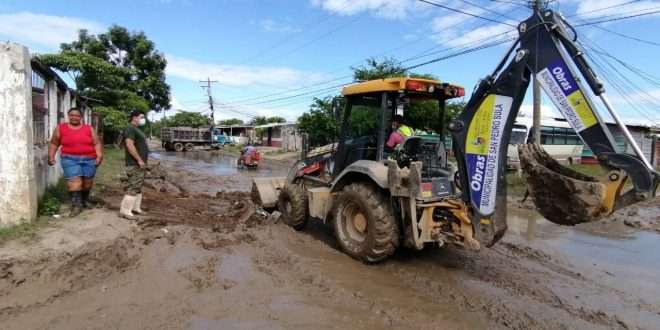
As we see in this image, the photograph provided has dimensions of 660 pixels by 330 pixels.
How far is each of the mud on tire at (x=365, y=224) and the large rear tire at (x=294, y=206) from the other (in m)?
1.16

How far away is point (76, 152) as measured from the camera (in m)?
6.11

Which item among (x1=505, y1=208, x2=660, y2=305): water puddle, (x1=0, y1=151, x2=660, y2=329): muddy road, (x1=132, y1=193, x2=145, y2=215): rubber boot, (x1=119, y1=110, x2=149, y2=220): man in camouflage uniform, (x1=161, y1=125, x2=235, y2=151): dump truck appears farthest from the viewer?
(x1=161, y1=125, x2=235, y2=151): dump truck

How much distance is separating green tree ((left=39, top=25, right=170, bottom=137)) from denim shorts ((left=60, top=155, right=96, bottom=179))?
52.7 ft

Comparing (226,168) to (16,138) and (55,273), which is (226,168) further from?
(55,273)

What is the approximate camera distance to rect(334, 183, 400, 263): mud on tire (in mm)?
5195

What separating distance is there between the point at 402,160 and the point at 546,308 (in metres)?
2.33

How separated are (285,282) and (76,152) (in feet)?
11.8

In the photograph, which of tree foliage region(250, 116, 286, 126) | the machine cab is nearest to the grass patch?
the machine cab

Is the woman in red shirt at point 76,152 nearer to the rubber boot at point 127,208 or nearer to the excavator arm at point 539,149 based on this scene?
the rubber boot at point 127,208

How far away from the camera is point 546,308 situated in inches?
170

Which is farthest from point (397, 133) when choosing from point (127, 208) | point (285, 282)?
point (127, 208)

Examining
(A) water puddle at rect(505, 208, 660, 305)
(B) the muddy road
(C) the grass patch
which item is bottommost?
(A) water puddle at rect(505, 208, 660, 305)

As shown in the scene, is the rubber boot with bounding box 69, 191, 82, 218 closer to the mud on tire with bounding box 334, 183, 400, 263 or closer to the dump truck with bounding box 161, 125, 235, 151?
the mud on tire with bounding box 334, 183, 400, 263

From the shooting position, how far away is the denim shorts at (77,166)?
608cm
